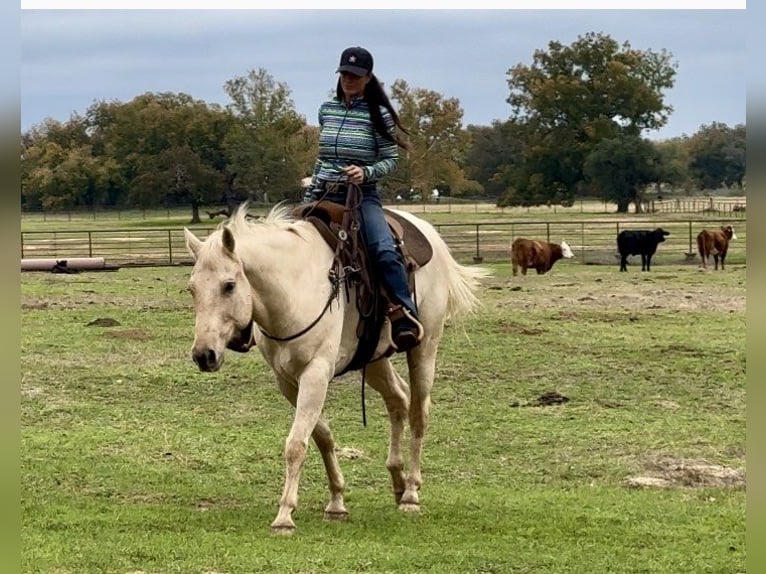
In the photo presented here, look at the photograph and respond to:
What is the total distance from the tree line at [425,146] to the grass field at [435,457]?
80.6ft

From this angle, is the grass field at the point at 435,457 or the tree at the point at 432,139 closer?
the grass field at the point at 435,457

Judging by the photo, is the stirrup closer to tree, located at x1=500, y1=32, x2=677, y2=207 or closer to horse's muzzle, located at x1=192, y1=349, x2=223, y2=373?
horse's muzzle, located at x1=192, y1=349, x2=223, y2=373

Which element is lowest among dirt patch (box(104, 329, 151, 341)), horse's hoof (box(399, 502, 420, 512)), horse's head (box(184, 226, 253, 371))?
horse's hoof (box(399, 502, 420, 512))

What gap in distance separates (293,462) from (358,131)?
2.22m

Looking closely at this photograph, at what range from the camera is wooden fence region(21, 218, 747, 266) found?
119 ft

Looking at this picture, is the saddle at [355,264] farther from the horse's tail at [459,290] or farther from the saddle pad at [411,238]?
the horse's tail at [459,290]

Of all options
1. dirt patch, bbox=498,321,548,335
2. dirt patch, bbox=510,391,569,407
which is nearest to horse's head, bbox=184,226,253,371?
dirt patch, bbox=510,391,569,407

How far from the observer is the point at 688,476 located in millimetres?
8633

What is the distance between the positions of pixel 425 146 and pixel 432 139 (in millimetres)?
1418

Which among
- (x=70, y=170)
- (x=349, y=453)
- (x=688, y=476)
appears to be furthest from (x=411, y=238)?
(x=70, y=170)

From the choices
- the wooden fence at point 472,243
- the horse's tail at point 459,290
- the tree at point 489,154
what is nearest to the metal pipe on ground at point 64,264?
the wooden fence at point 472,243

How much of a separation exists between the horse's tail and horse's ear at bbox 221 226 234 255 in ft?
8.46

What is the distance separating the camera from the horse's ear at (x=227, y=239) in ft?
19.6

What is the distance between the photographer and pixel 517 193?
73.4m
